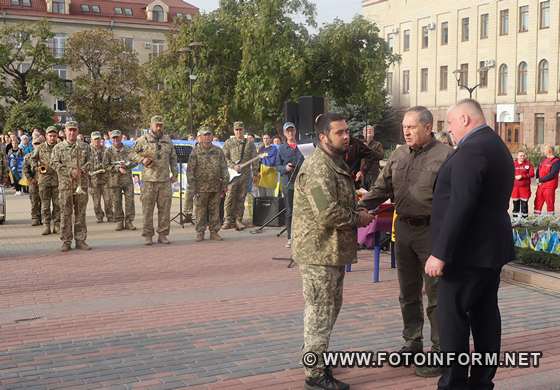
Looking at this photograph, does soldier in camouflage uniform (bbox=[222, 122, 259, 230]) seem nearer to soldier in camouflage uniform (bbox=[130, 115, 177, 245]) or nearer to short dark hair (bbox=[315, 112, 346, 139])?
soldier in camouflage uniform (bbox=[130, 115, 177, 245])

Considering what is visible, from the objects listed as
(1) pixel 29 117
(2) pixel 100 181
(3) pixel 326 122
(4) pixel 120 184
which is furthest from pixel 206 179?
(1) pixel 29 117

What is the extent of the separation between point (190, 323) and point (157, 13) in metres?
80.3

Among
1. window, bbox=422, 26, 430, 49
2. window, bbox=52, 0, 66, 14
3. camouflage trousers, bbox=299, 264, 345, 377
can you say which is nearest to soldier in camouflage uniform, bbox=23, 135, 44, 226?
camouflage trousers, bbox=299, 264, 345, 377

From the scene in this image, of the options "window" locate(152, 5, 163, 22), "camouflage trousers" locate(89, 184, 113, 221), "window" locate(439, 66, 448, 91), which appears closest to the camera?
"camouflage trousers" locate(89, 184, 113, 221)

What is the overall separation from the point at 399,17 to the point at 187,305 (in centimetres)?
6019

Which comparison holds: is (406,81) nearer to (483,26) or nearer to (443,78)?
(443,78)

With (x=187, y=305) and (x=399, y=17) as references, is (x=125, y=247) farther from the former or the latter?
(x=399, y=17)

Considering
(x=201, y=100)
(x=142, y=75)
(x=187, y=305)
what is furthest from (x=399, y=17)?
(x=187, y=305)

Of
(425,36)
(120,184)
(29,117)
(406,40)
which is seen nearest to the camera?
(120,184)

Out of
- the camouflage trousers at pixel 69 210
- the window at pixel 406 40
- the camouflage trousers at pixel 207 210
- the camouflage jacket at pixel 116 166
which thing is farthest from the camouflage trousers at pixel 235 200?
the window at pixel 406 40

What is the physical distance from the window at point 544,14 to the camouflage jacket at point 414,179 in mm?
47604

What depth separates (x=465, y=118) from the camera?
4.71 metres

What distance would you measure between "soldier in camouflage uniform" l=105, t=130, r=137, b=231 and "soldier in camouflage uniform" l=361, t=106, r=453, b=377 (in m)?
9.93

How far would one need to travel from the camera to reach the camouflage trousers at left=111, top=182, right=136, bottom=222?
1538cm
